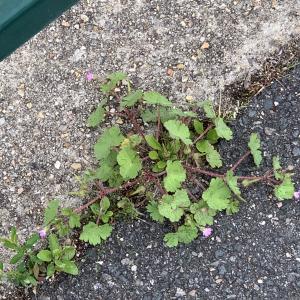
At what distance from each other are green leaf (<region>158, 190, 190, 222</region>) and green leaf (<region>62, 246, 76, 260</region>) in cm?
32

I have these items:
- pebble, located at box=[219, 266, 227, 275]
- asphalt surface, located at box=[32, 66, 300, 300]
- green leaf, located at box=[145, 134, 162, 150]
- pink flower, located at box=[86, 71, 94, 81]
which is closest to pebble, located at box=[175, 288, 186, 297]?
asphalt surface, located at box=[32, 66, 300, 300]

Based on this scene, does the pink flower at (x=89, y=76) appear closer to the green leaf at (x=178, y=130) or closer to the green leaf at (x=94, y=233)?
the green leaf at (x=178, y=130)

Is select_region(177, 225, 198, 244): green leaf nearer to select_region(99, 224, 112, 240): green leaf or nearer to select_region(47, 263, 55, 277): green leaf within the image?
select_region(99, 224, 112, 240): green leaf

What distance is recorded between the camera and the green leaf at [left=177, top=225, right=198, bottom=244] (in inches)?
83.7

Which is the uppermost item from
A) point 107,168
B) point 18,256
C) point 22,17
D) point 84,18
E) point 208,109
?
point 22,17

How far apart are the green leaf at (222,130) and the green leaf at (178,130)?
12 cm

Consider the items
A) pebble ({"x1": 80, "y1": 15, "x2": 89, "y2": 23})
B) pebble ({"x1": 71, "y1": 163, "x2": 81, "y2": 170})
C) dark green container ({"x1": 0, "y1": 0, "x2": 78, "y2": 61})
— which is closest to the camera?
dark green container ({"x1": 0, "y1": 0, "x2": 78, "y2": 61})

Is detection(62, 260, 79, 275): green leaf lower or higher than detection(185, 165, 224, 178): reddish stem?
lower

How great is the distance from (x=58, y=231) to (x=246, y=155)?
68cm

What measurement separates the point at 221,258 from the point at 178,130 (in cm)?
46

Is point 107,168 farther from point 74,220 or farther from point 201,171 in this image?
point 201,171

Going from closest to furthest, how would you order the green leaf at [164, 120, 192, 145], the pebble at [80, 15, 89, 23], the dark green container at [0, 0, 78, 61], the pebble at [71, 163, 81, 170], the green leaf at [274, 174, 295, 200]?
the dark green container at [0, 0, 78, 61] → the green leaf at [164, 120, 192, 145] → the green leaf at [274, 174, 295, 200] → the pebble at [71, 163, 81, 170] → the pebble at [80, 15, 89, 23]

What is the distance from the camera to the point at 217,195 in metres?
2.12

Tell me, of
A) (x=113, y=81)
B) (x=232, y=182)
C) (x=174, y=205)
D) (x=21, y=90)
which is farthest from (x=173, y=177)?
(x=21, y=90)
